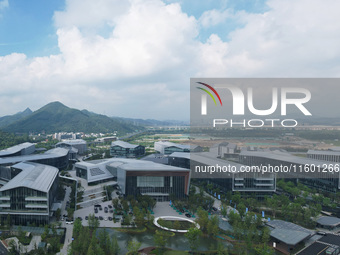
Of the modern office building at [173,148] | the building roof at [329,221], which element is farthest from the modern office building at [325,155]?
the modern office building at [173,148]

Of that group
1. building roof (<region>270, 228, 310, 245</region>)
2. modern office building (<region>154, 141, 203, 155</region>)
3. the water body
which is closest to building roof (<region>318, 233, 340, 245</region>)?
building roof (<region>270, 228, 310, 245</region>)

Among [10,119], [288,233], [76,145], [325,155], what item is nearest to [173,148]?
[76,145]

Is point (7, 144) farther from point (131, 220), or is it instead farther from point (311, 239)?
point (311, 239)

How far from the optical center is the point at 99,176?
781 inches

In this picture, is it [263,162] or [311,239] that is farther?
[263,162]

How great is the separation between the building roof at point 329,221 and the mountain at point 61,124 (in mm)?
61642

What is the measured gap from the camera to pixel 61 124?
78.7m

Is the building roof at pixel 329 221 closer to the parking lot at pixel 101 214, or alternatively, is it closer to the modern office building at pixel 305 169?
the modern office building at pixel 305 169

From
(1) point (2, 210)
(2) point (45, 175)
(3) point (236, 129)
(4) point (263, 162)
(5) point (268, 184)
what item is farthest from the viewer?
(3) point (236, 129)

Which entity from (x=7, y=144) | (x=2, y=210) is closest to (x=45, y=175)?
(x=2, y=210)

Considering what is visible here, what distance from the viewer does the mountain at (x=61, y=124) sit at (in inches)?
2832

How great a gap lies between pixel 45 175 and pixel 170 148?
2116 cm

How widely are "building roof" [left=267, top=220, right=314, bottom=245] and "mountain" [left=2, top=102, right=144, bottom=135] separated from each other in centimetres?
6170

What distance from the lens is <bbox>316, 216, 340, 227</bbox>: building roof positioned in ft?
40.8
